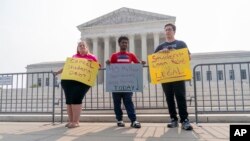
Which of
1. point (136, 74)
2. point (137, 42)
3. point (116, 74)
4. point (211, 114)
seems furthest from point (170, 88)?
point (137, 42)

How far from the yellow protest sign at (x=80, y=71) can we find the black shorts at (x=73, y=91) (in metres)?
0.13

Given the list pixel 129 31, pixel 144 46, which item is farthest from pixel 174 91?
pixel 129 31

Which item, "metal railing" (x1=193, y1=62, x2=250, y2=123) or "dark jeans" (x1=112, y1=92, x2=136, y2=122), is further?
"metal railing" (x1=193, y1=62, x2=250, y2=123)

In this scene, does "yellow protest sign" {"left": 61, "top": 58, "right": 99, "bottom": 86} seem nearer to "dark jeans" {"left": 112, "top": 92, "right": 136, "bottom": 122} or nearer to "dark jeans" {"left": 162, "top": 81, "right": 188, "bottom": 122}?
"dark jeans" {"left": 112, "top": 92, "right": 136, "bottom": 122}

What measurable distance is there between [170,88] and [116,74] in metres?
1.41

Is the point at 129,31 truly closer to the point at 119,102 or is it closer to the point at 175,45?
the point at 119,102

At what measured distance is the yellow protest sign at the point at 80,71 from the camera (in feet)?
20.2

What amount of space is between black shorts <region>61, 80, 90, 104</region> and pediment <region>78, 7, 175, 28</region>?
43.4 m

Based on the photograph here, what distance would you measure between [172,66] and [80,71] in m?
2.08

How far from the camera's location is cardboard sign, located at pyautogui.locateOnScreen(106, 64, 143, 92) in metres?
6.27

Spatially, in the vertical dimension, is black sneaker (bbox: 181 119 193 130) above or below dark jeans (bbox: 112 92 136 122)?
below

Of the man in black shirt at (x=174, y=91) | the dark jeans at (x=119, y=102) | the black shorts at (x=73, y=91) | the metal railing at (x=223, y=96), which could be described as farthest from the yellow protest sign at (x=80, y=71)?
the metal railing at (x=223, y=96)

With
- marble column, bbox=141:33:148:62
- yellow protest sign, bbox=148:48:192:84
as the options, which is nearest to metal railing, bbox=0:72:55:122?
yellow protest sign, bbox=148:48:192:84

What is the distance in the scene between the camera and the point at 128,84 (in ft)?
20.6
